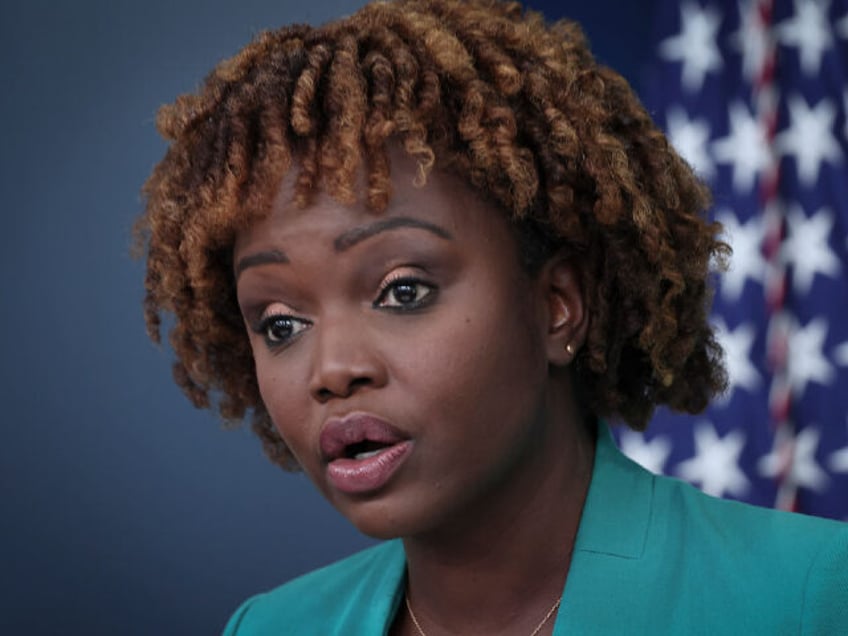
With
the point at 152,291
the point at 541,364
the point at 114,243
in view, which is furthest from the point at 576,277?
the point at 114,243

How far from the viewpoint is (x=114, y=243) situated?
9.18 ft

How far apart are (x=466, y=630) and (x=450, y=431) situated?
1.26ft

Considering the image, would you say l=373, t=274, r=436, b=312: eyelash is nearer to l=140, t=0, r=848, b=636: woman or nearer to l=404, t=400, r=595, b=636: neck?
l=140, t=0, r=848, b=636: woman

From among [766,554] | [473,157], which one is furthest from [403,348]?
[766,554]

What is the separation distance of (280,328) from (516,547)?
1.48ft

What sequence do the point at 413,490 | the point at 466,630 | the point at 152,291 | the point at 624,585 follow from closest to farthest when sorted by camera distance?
1. the point at 413,490
2. the point at 624,585
3. the point at 466,630
4. the point at 152,291

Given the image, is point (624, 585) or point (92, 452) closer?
point (624, 585)

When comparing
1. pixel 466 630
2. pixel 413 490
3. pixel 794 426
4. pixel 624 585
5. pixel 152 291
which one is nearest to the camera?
pixel 413 490

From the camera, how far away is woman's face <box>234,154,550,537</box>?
1.37m

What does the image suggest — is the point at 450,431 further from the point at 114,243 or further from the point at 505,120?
the point at 114,243

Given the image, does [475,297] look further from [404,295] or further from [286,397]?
[286,397]

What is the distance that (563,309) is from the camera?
157cm

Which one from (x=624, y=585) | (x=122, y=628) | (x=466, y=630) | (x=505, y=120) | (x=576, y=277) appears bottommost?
(x=122, y=628)

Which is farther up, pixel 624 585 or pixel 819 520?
pixel 819 520
